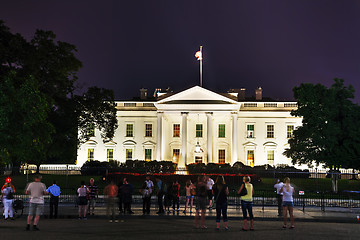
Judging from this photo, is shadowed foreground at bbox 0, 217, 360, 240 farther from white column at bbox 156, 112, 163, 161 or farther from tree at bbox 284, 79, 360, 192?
white column at bbox 156, 112, 163, 161

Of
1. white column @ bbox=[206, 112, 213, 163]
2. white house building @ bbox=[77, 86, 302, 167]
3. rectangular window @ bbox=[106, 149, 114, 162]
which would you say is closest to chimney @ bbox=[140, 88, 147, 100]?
white house building @ bbox=[77, 86, 302, 167]

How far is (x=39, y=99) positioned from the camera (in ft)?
90.2

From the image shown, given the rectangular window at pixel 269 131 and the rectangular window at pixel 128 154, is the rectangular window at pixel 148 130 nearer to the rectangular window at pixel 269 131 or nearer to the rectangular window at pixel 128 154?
the rectangular window at pixel 128 154

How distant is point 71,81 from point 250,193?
2729 cm

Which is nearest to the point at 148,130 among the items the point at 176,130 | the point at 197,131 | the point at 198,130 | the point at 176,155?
the point at 176,130

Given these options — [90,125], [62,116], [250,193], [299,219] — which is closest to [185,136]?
[90,125]

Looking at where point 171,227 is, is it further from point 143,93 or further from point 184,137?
point 143,93

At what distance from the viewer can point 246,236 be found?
1309 cm

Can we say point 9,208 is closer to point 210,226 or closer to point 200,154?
point 210,226

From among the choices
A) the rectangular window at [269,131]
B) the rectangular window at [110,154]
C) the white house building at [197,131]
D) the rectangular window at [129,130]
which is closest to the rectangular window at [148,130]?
the white house building at [197,131]

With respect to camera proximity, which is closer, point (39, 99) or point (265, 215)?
point (265, 215)

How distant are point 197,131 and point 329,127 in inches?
982

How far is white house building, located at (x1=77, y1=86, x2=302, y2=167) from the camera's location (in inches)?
2208

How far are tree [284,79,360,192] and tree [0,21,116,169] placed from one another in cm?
1878
